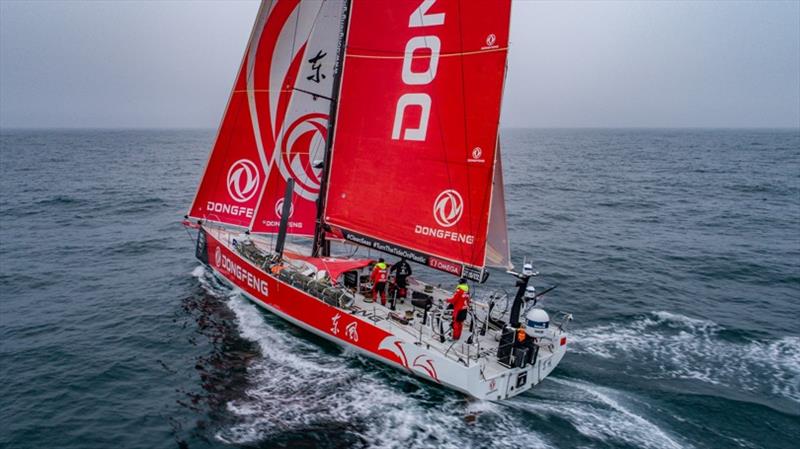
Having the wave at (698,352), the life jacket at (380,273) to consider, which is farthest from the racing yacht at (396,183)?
the wave at (698,352)

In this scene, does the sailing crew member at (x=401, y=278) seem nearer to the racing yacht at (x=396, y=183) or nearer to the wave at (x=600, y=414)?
the racing yacht at (x=396, y=183)

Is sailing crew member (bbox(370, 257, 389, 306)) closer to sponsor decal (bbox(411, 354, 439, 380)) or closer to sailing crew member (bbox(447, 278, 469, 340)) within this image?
sailing crew member (bbox(447, 278, 469, 340))

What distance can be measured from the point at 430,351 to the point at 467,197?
3.97 metres

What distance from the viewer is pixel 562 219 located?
1379 inches

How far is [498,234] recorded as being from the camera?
46.0 feet

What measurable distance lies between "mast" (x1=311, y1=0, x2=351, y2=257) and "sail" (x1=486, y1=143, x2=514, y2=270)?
17.0ft

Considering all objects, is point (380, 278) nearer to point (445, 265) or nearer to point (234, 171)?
point (445, 265)

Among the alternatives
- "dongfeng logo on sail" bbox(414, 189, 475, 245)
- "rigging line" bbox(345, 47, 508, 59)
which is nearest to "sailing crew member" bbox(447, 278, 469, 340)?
"dongfeng logo on sail" bbox(414, 189, 475, 245)

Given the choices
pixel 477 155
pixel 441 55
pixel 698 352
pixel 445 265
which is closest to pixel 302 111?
pixel 441 55

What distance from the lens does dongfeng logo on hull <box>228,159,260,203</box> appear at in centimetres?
1872

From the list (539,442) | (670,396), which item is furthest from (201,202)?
(670,396)

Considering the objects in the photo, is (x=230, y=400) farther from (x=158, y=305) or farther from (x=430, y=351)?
(x=158, y=305)

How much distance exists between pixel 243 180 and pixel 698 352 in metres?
16.5

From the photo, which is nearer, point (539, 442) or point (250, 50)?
point (539, 442)
